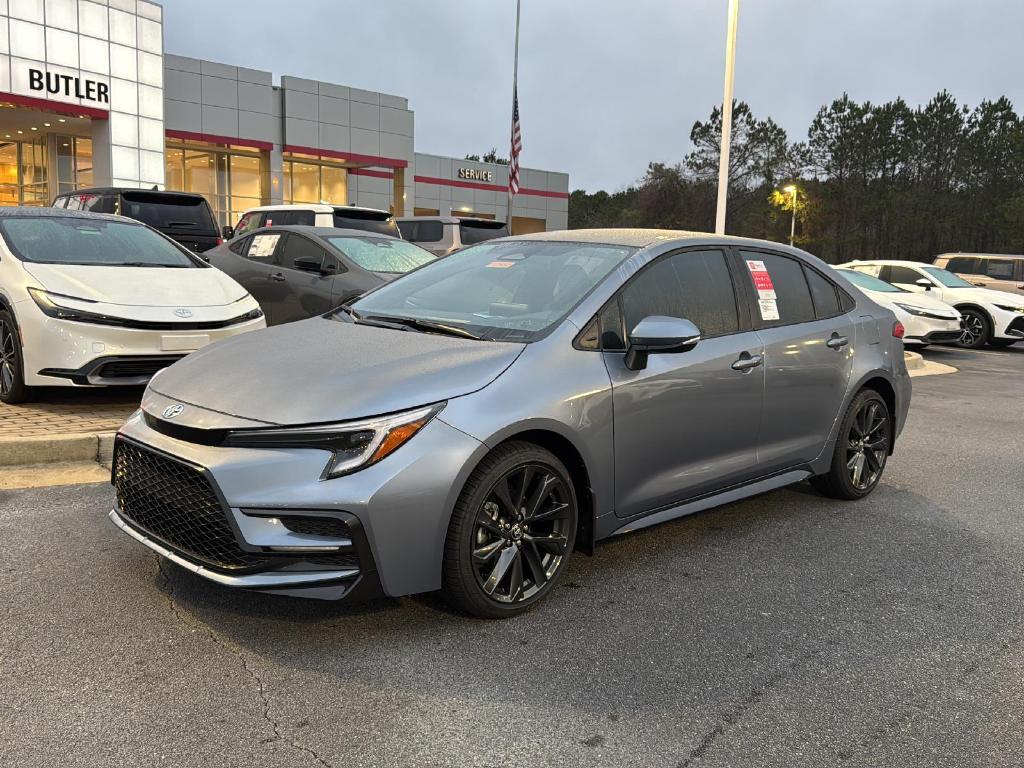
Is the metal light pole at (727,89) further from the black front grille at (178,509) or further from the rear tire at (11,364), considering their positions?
the black front grille at (178,509)

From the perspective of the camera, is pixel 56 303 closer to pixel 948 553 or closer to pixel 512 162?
pixel 948 553

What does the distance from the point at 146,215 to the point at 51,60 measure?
15.0 metres

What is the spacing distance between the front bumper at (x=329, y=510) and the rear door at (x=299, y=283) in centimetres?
642

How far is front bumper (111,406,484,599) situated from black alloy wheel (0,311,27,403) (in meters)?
3.96

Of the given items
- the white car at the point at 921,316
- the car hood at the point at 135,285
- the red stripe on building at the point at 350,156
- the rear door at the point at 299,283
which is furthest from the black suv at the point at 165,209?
the red stripe on building at the point at 350,156

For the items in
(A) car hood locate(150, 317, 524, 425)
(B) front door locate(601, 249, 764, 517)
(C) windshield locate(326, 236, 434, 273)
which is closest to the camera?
(A) car hood locate(150, 317, 524, 425)

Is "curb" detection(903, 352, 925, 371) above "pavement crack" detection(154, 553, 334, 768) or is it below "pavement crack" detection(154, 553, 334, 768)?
above

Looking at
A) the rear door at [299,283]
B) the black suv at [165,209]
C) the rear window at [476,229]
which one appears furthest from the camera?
the rear window at [476,229]

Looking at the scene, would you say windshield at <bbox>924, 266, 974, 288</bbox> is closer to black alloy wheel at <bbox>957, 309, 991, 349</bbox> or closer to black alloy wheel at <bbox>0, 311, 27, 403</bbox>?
black alloy wheel at <bbox>957, 309, 991, 349</bbox>

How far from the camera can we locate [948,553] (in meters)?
4.62

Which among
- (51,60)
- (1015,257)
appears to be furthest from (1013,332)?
(51,60)

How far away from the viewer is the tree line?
61.5m

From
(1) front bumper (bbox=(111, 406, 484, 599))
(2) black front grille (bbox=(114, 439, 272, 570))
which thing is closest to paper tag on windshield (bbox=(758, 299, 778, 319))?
(1) front bumper (bbox=(111, 406, 484, 599))

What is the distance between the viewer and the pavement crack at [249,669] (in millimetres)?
2643
